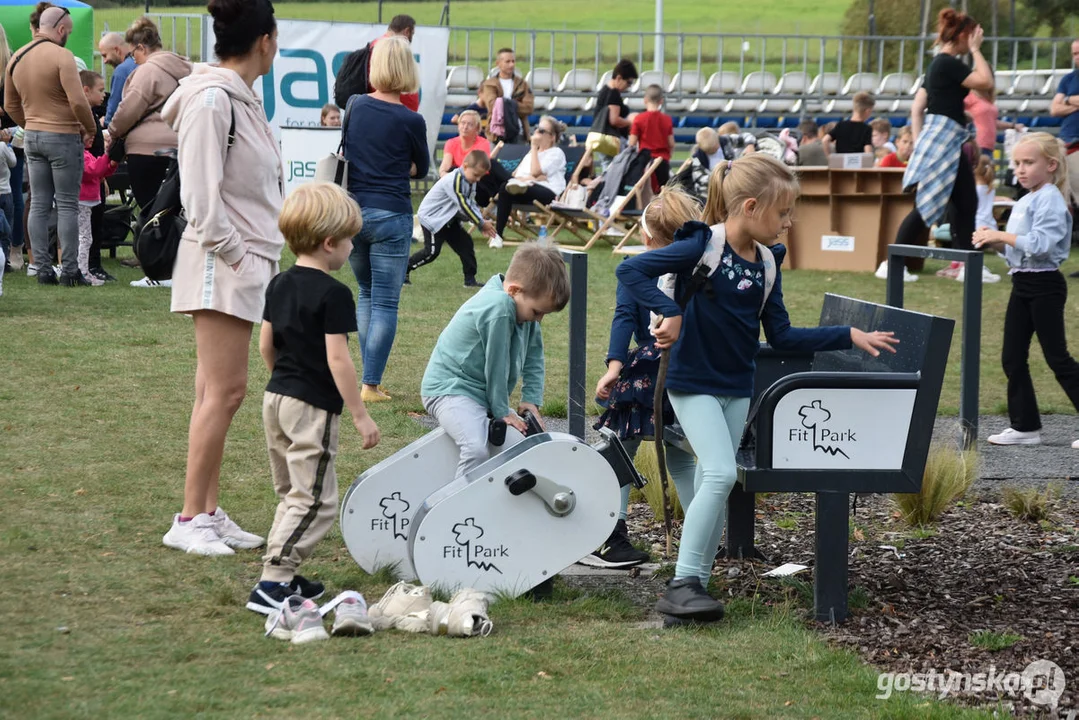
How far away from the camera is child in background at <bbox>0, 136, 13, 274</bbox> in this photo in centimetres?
1219

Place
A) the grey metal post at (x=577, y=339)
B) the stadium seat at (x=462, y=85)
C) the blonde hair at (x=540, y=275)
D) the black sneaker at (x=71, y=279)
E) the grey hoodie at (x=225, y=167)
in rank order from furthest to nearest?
the stadium seat at (x=462, y=85), the black sneaker at (x=71, y=279), the grey metal post at (x=577, y=339), the grey hoodie at (x=225, y=167), the blonde hair at (x=540, y=275)

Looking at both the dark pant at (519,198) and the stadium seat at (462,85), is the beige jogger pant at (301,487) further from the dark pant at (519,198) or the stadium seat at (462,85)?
the stadium seat at (462,85)

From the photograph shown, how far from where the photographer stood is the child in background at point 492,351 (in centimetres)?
486

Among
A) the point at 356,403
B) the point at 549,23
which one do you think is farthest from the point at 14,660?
the point at 549,23

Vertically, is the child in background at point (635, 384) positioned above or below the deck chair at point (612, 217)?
below

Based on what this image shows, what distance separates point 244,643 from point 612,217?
13.7m

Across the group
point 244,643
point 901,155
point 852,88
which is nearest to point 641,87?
point 852,88

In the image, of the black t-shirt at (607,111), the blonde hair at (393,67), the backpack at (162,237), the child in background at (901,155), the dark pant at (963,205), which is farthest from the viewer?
the black t-shirt at (607,111)

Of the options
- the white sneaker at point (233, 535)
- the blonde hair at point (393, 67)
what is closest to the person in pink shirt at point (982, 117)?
the blonde hair at point (393, 67)

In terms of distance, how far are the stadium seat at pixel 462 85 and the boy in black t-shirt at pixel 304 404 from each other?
79.2 feet

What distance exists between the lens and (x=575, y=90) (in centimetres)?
3027

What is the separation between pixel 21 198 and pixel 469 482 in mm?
10800

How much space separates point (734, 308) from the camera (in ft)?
15.1

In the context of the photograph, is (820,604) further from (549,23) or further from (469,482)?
(549,23)
